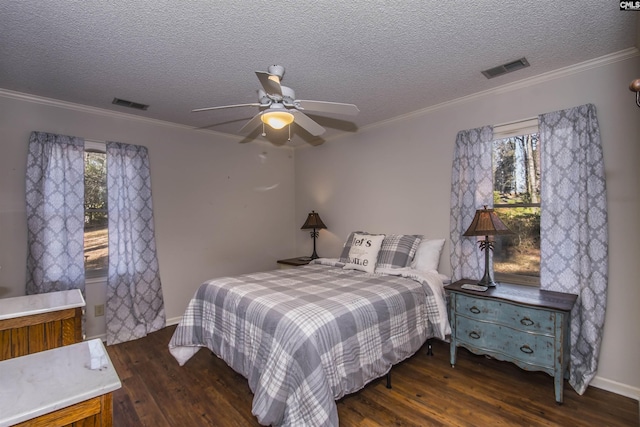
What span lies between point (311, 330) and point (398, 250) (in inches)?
66.9

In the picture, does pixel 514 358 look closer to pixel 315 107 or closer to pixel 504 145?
pixel 504 145

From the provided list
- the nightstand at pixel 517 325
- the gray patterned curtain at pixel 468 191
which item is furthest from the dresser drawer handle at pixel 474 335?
the gray patterned curtain at pixel 468 191

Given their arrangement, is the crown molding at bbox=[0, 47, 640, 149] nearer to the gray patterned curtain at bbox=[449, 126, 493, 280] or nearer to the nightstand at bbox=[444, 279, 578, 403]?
the gray patterned curtain at bbox=[449, 126, 493, 280]

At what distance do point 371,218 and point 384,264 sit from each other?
85 cm

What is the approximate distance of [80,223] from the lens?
10.2ft

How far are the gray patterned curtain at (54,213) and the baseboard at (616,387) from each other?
4.66 meters

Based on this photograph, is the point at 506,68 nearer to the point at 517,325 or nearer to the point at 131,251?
the point at 517,325

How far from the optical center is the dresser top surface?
83.8 inches

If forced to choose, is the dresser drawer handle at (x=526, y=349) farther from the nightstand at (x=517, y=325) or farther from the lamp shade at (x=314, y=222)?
the lamp shade at (x=314, y=222)

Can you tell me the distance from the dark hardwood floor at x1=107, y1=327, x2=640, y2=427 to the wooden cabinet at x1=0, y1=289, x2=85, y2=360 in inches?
26.3

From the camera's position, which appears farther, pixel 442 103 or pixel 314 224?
pixel 314 224

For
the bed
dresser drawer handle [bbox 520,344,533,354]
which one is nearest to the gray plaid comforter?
the bed

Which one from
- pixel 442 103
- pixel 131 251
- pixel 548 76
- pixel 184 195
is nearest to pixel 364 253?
pixel 442 103

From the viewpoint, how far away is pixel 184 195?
152 inches
